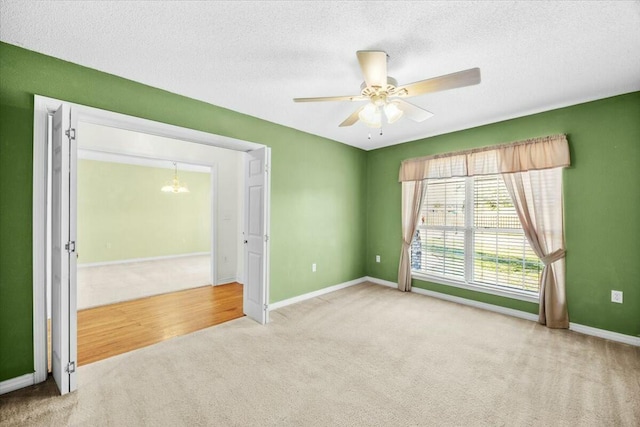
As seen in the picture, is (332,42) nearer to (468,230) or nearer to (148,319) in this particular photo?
(468,230)

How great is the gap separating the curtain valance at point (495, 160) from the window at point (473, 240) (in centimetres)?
15

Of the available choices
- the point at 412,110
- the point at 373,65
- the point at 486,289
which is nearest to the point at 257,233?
the point at 412,110

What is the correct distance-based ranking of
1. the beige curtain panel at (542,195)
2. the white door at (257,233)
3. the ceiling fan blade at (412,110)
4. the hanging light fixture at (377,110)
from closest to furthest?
the hanging light fixture at (377,110) → the ceiling fan blade at (412,110) → the beige curtain panel at (542,195) → the white door at (257,233)

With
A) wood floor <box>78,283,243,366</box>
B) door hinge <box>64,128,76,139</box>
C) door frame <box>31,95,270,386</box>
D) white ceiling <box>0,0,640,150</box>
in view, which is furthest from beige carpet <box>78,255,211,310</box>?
white ceiling <box>0,0,640,150</box>

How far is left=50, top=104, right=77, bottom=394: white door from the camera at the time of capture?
1987 mm

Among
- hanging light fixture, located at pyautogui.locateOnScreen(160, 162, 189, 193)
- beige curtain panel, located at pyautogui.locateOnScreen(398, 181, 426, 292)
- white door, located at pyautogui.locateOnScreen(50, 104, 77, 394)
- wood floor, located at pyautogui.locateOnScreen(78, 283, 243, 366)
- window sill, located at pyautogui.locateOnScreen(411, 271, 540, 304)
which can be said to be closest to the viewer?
white door, located at pyautogui.locateOnScreen(50, 104, 77, 394)

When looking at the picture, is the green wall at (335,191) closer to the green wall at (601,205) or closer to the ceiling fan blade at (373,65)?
the green wall at (601,205)

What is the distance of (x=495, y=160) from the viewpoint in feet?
12.0

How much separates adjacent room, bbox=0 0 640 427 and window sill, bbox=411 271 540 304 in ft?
0.07

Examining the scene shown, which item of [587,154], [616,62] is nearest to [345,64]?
[616,62]

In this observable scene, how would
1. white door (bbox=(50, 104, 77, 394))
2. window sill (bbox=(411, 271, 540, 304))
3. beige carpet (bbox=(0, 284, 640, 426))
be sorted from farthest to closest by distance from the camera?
1. window sill (bbox=(411, 271, 540, 304))
2. white door (bbox=(50, 104, 77, 394))
3. beige carpet (bbox=(0, 284, 640, 426))

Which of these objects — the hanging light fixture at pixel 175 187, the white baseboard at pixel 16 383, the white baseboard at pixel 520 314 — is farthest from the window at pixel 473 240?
the hanging light fixture at pixel 175 187

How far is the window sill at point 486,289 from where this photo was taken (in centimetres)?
346

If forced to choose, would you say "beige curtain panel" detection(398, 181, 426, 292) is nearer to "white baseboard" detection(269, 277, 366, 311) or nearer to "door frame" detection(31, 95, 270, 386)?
"white baseboard" detection(269, 277, 366, 311)
